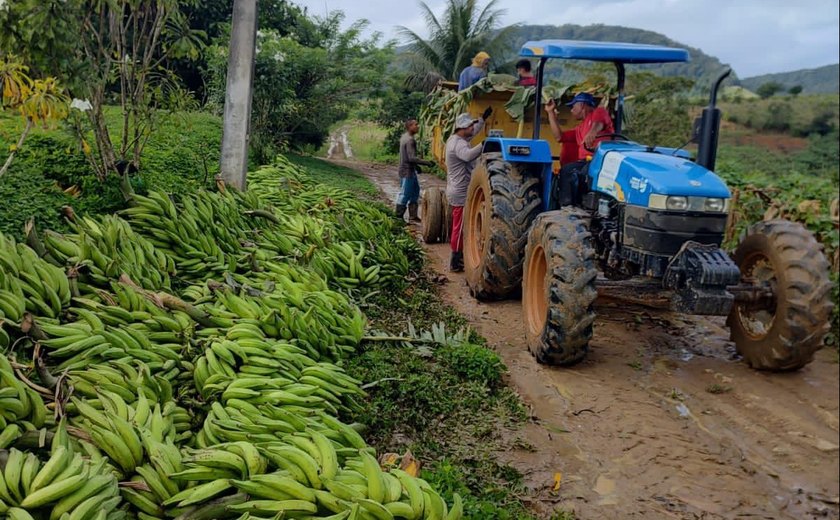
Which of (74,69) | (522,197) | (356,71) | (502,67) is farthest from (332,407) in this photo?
(502,67)

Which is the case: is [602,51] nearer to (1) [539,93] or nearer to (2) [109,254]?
(1) [539,93]

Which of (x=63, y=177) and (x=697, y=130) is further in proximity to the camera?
(x=63, y=177)

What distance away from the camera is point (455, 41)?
23109 mm

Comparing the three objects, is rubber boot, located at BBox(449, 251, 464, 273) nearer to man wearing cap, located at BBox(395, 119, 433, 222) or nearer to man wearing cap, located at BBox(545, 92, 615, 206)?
man wearing cap, located at BBox(545, 92, 615, 206)

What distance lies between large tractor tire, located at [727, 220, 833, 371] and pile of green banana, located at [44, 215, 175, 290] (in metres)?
4.51

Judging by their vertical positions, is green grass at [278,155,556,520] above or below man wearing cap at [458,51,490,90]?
below

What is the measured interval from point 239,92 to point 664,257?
16.5 feet

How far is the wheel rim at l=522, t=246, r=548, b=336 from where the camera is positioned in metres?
5.99

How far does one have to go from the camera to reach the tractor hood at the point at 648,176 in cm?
512

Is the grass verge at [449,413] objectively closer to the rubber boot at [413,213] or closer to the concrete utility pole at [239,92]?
the concrete utility pole at [239,92]

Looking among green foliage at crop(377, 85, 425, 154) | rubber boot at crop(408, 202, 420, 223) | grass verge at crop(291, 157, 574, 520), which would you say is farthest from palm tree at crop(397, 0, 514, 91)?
grass verge at crop(291, 157, 574, 520)

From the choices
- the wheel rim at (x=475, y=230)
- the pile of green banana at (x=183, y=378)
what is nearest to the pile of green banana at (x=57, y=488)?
the pile of green banana at (x=183, y=378)

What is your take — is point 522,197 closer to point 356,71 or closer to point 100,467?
point 100,467

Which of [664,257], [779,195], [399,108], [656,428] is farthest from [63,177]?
[399,108]
